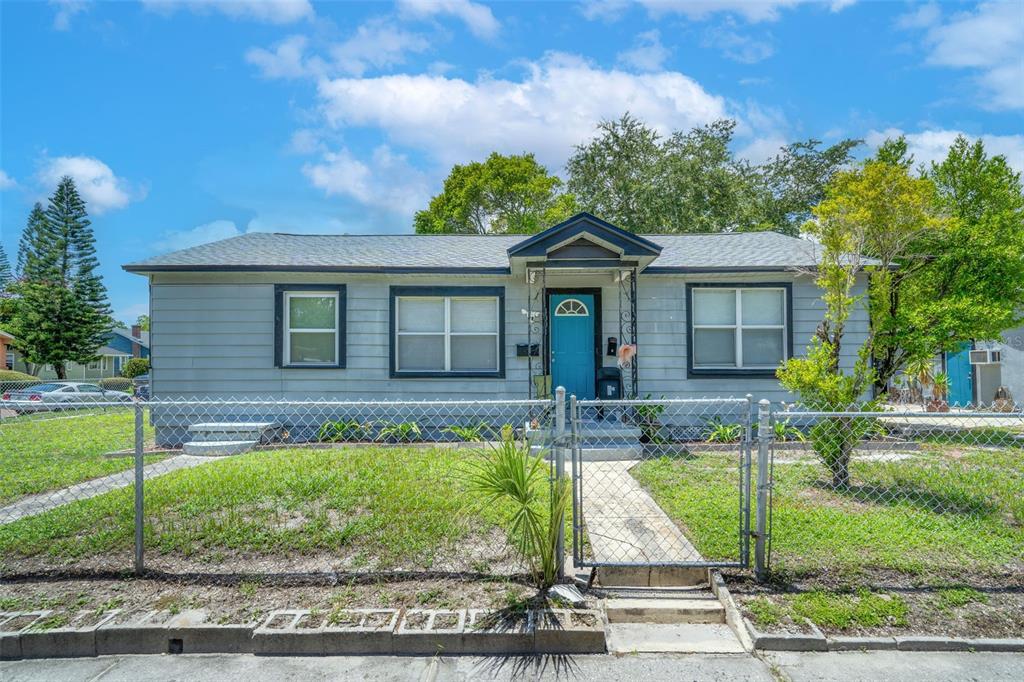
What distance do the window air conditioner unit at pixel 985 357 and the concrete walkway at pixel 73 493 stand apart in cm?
2111

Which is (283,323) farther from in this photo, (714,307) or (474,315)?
(714,307)

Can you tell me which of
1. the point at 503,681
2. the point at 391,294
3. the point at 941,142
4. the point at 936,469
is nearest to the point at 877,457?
the point at 936,469

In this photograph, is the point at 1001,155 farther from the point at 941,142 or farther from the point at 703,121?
the point at 703,121

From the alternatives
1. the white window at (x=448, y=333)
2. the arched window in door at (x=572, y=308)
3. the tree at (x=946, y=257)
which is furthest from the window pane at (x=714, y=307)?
the white window at (x=448, y=333)

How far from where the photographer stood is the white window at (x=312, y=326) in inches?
400

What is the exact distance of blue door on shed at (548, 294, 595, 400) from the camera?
34.0ft

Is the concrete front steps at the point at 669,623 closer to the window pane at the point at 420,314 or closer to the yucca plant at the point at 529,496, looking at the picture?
the yucca plant at the point at 529,496

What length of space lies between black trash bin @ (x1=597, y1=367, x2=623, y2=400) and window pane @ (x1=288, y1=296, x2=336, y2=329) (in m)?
5.20

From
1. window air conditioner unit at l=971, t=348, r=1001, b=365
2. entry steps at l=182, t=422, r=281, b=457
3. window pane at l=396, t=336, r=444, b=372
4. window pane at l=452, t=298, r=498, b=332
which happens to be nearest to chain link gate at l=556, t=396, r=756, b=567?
window pane at l=452, t=298, r=498, b=332

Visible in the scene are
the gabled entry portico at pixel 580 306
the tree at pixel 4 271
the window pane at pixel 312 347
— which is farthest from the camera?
the tree at pixel 4 271

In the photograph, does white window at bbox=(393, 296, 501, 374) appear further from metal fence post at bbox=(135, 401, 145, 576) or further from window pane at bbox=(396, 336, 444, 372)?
metal fence post at bbox=(135, 401, 145, 576)

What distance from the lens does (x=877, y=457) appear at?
7.63 metres

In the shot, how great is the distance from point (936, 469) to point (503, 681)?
20.7 feet

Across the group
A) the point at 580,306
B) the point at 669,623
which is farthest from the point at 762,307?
the point at 669,623
